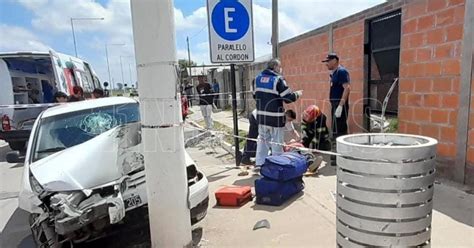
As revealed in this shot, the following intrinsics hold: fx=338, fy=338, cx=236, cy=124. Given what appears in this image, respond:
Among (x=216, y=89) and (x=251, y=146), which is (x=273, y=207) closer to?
(x=251, y=146)

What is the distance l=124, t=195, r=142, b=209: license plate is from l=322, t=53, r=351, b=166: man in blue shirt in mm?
3652

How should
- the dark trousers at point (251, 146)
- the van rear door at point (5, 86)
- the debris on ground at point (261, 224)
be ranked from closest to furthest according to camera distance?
1. the debris on ground at point (261, 224)
2. the dark trousers at point (251, 146)
3. the van rear door at point (5, 86)

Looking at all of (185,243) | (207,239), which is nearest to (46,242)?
(185,243)

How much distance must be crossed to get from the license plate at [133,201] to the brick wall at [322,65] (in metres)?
4.56

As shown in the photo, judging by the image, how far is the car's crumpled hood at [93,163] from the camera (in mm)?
2988

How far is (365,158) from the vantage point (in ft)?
6.45

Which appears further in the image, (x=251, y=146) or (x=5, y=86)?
(x=5, y=86)

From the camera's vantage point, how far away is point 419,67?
469 centimetres

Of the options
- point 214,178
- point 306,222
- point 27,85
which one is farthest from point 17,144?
point 306,222

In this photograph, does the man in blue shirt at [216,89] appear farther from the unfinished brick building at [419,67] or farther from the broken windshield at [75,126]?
the broken windshield at [75,126]

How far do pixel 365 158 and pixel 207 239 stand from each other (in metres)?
2.11

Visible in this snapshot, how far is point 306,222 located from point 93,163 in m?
2.25

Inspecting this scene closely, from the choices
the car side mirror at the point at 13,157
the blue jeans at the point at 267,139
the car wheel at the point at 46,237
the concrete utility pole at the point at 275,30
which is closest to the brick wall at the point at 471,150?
the blue jeans at the point at 267,139

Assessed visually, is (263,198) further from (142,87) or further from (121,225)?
(142,87)
